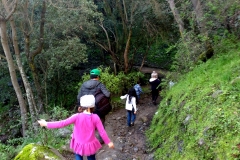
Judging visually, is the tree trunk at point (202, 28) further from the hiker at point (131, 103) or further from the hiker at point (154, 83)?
the hiker at point (154, 83)

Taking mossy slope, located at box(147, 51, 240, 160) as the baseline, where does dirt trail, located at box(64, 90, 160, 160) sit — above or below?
below

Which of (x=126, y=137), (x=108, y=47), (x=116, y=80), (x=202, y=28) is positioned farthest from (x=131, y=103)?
(x=108, y=47)

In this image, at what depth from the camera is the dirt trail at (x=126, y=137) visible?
22.0 feet

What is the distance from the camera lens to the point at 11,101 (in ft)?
54.9

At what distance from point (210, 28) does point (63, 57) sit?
735 centimetres

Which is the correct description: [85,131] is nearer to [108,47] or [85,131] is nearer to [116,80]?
[116,80]

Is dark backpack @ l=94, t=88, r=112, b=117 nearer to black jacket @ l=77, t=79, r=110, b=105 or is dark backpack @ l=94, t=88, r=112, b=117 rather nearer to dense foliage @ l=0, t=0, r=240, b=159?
black jacket @ l=77, t=79, r=110, b=105

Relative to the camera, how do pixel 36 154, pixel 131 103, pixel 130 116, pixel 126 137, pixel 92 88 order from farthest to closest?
pixel 130 116 → pixel 131 103 → pixel 126 137 → pixel 92 88 → pixel 36 154

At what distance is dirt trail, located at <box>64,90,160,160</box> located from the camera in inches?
265

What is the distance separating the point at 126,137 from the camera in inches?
327

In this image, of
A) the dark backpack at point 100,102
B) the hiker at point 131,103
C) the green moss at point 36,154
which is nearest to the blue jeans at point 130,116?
the hiker at point 131,103

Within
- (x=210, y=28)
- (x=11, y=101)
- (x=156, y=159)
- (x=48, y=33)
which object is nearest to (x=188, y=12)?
(x=210, y=28)

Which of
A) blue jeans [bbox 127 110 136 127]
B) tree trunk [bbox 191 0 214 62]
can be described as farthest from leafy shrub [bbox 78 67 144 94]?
tree trunk [bbox 191 0 214 62]

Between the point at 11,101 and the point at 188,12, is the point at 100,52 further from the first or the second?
the point at 188,12
